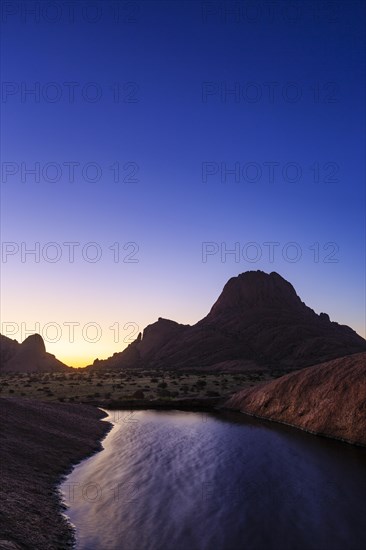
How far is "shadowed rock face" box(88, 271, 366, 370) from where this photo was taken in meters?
129

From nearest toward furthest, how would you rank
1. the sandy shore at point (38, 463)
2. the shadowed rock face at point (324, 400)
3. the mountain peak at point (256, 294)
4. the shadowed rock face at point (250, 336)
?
the sandy shore at point (38, 463)
the shadowed rock face at point (324, 400)
the shadowed rock face at point (250, 336)
the mountain peak at point (256, 294)

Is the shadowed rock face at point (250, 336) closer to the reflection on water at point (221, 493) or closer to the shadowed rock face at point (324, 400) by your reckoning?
the shadowed rock face at point (324, 400)

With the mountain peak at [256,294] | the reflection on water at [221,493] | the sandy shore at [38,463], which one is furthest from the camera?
the mountain peak at [256,294]

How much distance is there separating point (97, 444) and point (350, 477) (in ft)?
63.5

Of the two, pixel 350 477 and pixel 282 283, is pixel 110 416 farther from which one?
pixel 282 283

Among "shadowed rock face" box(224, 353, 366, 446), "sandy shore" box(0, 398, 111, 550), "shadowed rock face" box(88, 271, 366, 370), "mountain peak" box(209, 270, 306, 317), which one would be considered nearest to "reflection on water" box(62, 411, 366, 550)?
"sandy shore" box(0, 398, 111, 550)

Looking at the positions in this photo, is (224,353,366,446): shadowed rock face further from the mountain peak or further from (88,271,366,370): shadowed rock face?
the mountain peak

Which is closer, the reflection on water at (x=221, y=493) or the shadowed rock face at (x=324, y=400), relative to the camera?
the reflection on water at (x=221, y=493)

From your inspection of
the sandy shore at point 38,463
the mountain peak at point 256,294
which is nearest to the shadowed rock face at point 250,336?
the mountain peak at point 256,294

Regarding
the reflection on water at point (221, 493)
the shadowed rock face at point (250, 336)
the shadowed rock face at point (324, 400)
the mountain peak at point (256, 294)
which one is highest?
the mountain peak at point (256, 294)

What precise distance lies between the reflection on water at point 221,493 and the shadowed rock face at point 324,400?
174 centimetres

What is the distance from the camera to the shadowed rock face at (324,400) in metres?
31.2

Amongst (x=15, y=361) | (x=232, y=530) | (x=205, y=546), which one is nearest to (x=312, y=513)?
(x=232, y=530)

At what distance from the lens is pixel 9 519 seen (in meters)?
14.8
